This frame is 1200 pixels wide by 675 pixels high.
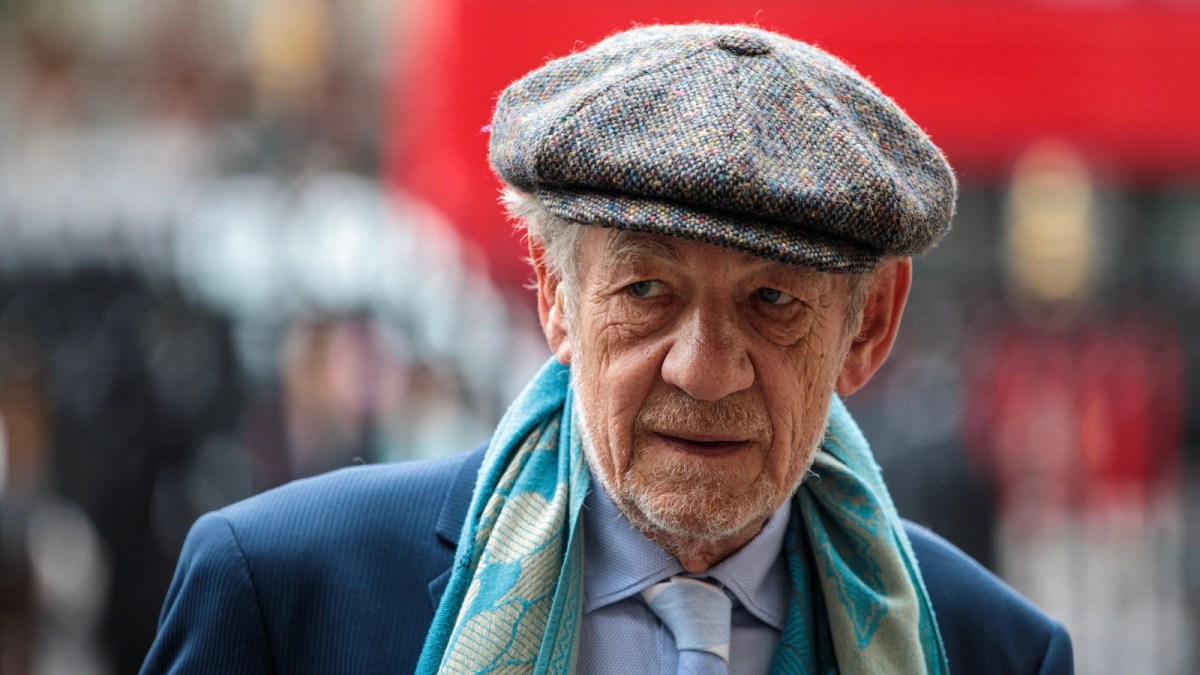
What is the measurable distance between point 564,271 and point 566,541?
0.38 meters

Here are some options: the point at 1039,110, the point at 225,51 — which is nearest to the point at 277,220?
the point at 1039,110

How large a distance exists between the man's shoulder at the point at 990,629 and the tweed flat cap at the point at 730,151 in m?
0.62

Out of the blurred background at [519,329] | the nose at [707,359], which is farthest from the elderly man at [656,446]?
the blurred background at [519,329]

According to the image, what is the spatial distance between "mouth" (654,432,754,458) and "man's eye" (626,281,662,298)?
7.4 inches

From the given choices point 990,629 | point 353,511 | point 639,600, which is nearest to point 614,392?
point 639,600

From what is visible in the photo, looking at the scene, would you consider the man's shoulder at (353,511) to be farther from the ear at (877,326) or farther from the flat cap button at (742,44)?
the flat cap button at (742,44)

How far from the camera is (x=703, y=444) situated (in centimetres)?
215

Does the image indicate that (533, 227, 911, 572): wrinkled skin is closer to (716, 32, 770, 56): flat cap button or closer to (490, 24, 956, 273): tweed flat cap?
(490, 24, 956, 273): tweed flat cap

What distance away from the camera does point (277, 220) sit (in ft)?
36.8

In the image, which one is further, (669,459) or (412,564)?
(412,564)

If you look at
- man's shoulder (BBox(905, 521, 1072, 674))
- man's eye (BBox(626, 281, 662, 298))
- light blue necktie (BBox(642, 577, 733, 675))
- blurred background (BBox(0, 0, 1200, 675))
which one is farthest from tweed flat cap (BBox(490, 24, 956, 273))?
blurred background (BBox(0, 0, 1200, 675))

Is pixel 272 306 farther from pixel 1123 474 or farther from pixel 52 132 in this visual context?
pixel 52 132

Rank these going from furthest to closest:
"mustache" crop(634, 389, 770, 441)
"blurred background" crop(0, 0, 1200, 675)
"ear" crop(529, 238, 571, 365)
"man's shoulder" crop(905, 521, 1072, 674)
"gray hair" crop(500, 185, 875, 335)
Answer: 1. "blurred background" crop(0, 0, 1200, 675)
2. "man's shoulder" crop(905, 521, 1072, 674)
3. "ear" crop(529, 238, 571, 365)
4. "gray hair" crop(500, 185, 875, 335)
5. "mustache" crop(634, 389, 770, 441)

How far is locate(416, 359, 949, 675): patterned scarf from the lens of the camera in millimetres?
2150
